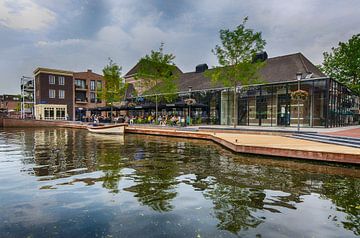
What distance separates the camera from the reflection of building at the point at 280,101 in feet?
70.9

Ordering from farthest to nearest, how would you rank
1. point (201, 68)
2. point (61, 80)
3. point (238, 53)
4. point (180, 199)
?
point (61, 80), point (201, 68), point (238, 53), point (180, 199)

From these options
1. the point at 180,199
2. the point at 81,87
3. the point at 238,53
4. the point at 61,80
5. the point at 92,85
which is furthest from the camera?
the point at 92,85

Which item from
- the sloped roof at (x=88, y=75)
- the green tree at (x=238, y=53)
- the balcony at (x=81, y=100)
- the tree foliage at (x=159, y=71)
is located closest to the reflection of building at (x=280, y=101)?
the tree foliage at (x=159, y=71)

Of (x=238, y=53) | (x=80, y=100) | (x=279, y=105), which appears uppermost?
(x=238, y=53)

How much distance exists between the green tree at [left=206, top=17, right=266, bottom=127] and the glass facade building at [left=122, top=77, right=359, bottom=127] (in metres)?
3.40

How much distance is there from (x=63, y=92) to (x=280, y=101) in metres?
44.9

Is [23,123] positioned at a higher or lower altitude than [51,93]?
lower

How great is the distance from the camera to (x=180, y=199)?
5539 millimetres

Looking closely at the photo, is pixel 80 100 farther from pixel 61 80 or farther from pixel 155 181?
pixel 155 181

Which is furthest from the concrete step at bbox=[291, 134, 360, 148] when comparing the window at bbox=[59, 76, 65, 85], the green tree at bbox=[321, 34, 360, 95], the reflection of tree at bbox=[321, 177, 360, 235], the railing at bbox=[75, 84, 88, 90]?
the railing at bbox=[75, 84, 88, 90]

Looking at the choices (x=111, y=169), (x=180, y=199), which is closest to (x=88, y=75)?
(x=111, y=169)

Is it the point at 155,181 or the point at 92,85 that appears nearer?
the point at 155,181

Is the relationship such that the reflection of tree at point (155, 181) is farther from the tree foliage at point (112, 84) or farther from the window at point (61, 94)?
the window at point (61, 94)

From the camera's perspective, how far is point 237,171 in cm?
809
